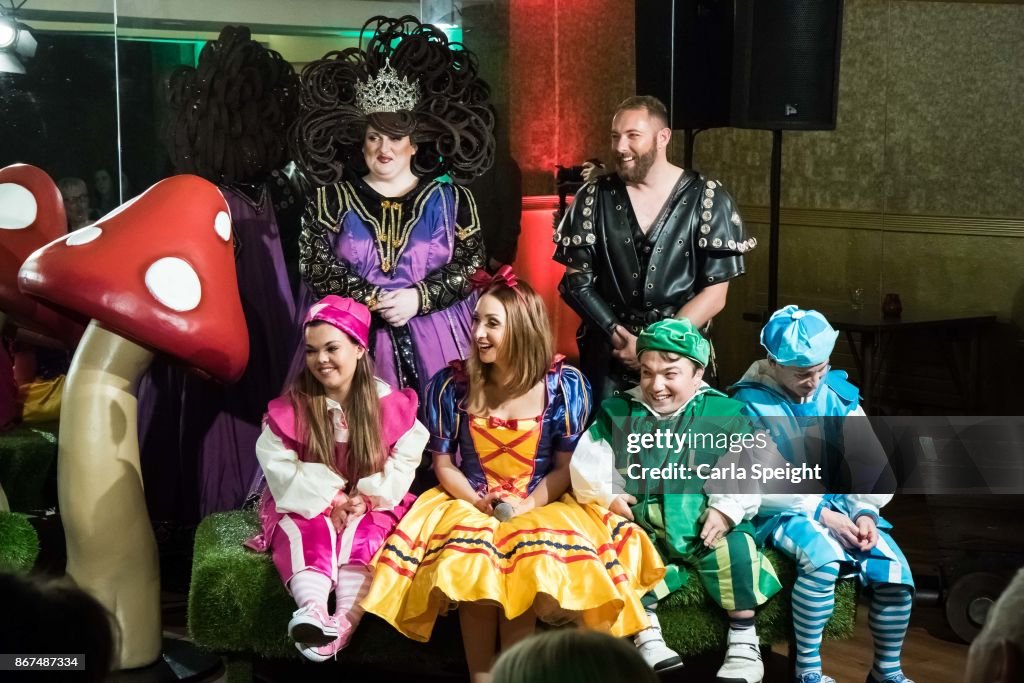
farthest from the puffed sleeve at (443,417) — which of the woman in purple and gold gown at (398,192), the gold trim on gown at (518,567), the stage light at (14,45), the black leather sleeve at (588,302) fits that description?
the stage light at (14,45)

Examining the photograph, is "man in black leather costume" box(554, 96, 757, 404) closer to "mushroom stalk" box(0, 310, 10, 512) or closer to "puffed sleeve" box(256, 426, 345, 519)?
"puffed sleeve" box(256, 426, 345, 519)

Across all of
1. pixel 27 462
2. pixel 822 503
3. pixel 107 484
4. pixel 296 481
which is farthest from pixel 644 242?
pixel 27 462

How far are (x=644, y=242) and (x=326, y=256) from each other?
934 mm

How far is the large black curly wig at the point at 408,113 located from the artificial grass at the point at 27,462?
1.17 m

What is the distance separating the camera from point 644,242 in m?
3.62

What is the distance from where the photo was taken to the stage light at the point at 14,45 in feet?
12.7

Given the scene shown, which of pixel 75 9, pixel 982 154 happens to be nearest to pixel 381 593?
Result: pixel 75 9

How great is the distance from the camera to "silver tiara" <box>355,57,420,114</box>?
12.4ft

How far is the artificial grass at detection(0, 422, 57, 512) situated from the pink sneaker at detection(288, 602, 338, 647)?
4.39 feet

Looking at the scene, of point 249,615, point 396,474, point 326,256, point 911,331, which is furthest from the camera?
point 911,331

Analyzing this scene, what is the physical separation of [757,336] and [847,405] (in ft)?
2.16

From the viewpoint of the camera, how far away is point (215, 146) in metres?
3.93

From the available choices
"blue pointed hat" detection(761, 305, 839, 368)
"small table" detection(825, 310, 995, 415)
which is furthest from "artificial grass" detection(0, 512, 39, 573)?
"small table" detection(825, 310, 995, 415)

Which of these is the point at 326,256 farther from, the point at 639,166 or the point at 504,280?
the point at 639,166
